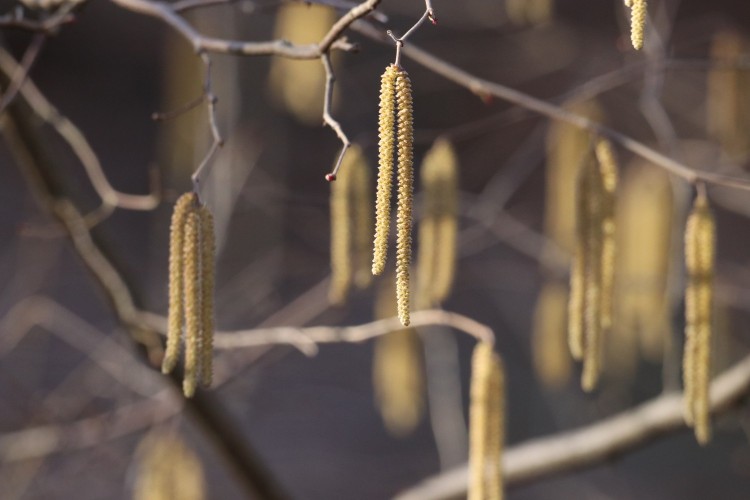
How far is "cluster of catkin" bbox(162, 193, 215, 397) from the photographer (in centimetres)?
98

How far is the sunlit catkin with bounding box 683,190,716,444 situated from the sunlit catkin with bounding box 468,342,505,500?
0.22 metres

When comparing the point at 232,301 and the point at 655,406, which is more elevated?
the point at 655,406

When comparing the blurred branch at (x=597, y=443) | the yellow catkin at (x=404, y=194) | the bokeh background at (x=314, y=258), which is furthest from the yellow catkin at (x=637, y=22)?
the blurred branch at (x=597, y=443)

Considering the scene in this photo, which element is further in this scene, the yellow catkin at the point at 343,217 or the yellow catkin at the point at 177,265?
the yellow catkin at the point at 343,217

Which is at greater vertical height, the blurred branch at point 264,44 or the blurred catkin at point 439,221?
the blurred branch at point 264,44

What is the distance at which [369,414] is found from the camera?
190 inches

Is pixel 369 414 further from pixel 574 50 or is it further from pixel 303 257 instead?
pixel 574 50

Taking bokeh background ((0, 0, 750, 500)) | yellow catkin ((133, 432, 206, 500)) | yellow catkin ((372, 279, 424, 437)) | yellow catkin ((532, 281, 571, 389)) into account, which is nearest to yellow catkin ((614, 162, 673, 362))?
bokeh background ((0, 0, 750, 500))

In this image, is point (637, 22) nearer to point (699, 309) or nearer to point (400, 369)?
point (699, 309)

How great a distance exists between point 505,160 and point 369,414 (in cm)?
159

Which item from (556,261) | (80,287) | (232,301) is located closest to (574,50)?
(232,301)

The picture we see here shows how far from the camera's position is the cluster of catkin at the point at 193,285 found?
0.98m

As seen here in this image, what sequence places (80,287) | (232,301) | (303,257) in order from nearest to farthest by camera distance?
1. (232,301)
2. (303,257)
3. (80,287)

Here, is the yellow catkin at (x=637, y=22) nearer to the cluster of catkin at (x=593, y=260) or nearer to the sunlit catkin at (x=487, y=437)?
the cluster of catkin at (x=593, y=260)
